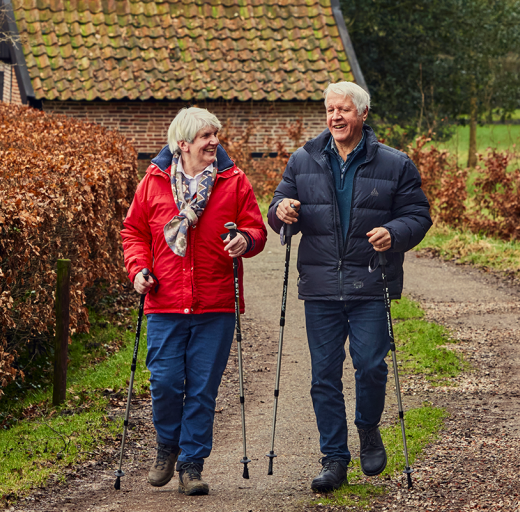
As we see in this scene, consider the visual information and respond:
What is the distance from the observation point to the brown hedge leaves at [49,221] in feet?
20.1

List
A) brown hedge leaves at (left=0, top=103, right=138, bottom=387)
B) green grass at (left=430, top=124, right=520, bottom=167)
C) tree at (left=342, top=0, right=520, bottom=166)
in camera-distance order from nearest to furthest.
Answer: brown hedge leaves at (left=0, top=103, right=138, bottom=387) → green grass at (left=430, top=124, right=520, bottom=167) → tree at (left=342, top=0, right=520, bottom=166)

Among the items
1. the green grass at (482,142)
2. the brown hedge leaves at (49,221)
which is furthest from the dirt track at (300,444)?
the green grass at (482,142)

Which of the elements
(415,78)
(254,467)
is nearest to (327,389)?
(254,467)

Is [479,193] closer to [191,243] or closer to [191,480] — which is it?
[191,243]

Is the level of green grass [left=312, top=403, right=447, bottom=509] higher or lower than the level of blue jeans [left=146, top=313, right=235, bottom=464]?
lower

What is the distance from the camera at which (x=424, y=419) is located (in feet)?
19.6

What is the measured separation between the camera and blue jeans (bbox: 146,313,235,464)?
4742mm

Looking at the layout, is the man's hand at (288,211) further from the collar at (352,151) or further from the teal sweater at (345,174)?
the collar at (352,151)

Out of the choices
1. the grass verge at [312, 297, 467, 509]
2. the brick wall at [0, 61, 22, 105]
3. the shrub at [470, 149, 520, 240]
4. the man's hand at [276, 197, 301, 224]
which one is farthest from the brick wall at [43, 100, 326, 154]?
the man's hand at [276, 197, 301, 224]

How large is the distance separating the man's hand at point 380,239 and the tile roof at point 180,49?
14954mm

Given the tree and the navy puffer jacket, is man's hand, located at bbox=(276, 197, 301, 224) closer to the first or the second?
the navy puffer jacket

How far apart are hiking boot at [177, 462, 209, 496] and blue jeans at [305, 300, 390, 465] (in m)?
0.72

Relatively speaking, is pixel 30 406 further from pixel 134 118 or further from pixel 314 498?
pixel 134 118

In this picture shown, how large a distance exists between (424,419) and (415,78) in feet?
74.5
